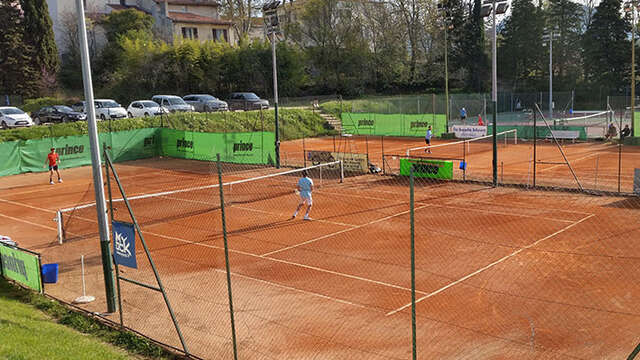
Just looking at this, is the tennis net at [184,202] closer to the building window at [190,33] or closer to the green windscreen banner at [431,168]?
A: the green windscreen banner at [431,168]

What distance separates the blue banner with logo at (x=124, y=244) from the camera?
11.9 metres

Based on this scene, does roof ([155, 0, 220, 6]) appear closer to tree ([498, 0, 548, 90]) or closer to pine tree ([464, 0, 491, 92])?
pine tree ([464, 0, 491, 92])

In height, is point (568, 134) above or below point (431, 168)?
above

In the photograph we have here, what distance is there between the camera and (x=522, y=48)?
83125mm

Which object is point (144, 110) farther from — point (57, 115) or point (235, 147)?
point (235, 147)

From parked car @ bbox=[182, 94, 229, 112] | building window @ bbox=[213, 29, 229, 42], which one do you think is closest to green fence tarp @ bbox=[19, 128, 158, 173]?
parked car @ bbox=[182, 94, 229, 112]

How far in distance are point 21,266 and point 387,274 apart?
9.18m

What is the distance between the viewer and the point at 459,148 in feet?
139

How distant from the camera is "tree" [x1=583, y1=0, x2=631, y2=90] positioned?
7638cm

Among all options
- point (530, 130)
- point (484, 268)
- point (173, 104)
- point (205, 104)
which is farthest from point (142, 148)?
point (484, 268)

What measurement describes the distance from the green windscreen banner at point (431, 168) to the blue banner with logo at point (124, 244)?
1888 cm

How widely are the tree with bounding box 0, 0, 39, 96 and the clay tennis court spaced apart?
125 ft

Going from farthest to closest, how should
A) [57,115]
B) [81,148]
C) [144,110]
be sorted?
[144,110] < [57,115] < [81,148]

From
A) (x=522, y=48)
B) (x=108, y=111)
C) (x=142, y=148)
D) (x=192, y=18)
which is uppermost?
(x=192, y=18)
